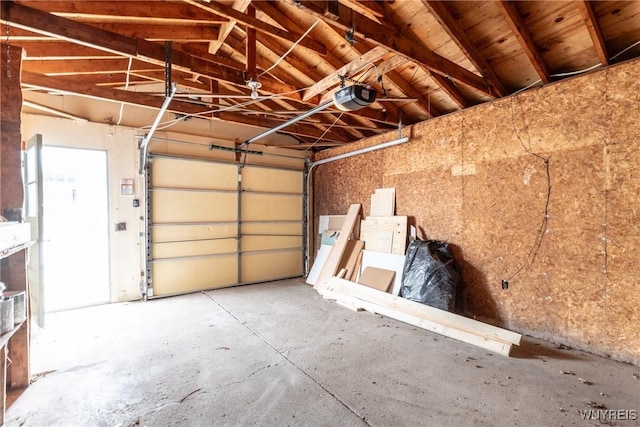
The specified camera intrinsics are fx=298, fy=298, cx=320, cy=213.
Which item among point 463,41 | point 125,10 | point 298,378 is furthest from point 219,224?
point 463,41

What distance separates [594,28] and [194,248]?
5.42 metres

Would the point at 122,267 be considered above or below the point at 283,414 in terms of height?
above

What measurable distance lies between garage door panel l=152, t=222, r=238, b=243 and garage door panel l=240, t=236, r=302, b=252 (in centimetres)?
29

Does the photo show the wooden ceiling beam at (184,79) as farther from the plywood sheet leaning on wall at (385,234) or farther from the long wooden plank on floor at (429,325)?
the long wooden plank on floor at (429,325)

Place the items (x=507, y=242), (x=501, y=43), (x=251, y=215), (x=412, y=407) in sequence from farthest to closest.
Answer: (x=251, y=215), (x=507, y=242), (x=501, y=43), (x=412, y=407)

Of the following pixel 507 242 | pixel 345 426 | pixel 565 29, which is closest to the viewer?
pixel 345 426

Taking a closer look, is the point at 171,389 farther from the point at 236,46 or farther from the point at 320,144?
the point at 320,144

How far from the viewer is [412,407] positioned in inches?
80.0

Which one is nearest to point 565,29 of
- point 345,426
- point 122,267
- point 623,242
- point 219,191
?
point 623,242

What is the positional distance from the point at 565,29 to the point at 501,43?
47cm

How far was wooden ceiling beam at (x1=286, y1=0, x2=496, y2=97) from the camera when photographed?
193 centimetres

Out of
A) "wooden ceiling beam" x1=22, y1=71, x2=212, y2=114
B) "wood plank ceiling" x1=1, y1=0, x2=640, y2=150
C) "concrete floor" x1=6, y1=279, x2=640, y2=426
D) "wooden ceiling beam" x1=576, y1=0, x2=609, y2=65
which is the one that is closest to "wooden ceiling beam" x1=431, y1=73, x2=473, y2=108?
"wood plank ceiling" x1=1, y1=0, x2=640, y2=150

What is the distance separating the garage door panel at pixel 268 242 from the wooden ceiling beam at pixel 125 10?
3636mm

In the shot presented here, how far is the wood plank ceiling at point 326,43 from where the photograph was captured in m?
2.28
